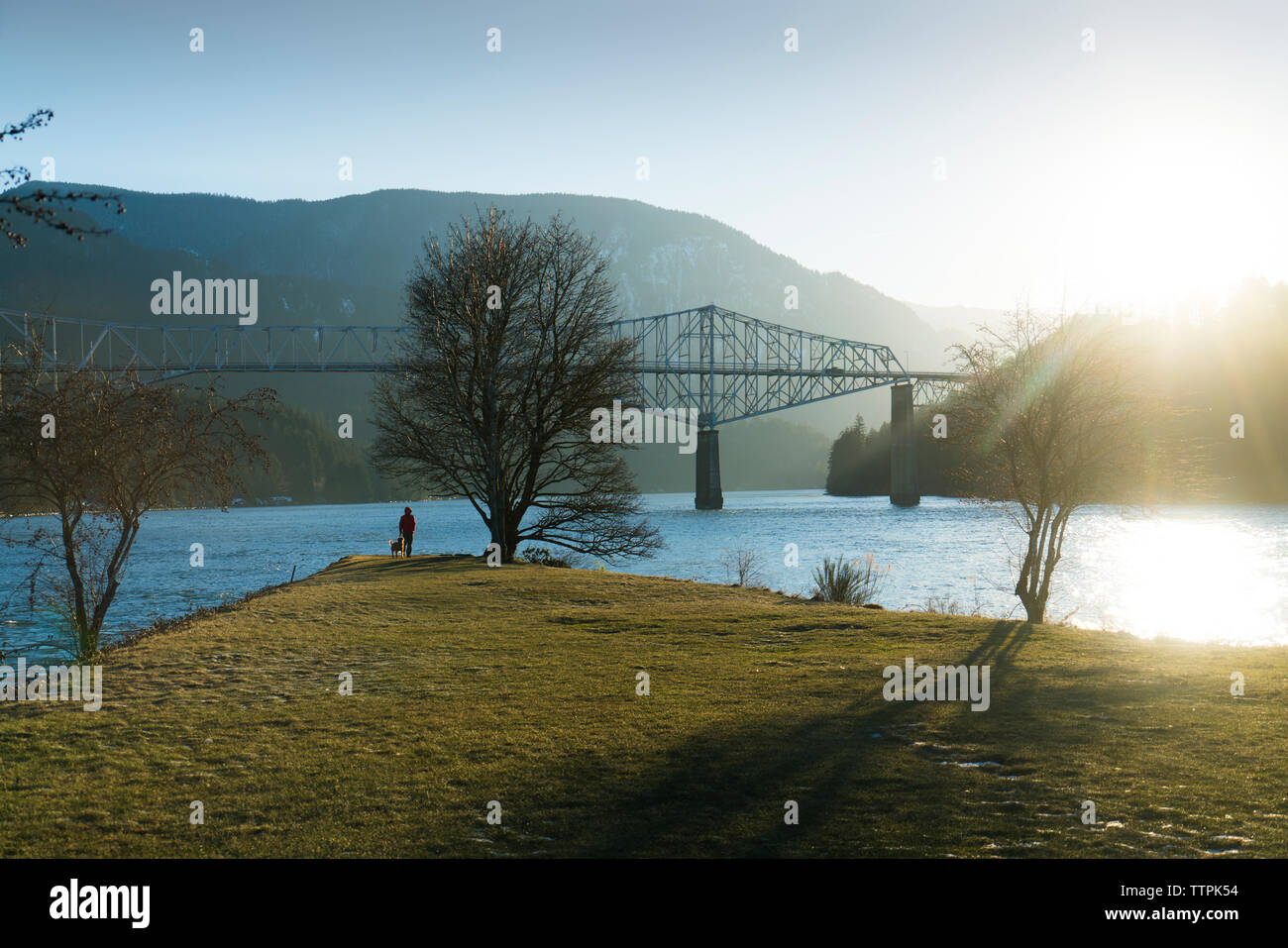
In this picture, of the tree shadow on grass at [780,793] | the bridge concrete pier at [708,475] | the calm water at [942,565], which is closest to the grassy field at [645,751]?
the tree shadow on grass at [780,793]

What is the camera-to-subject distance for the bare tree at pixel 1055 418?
17.9 meters

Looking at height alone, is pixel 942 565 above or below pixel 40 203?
below

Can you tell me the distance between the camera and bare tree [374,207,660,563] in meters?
25.2

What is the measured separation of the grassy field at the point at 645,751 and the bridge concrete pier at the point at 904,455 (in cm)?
8651

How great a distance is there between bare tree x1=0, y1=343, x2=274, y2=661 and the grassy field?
2.09m

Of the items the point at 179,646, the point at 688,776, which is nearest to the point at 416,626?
the point at 179,646

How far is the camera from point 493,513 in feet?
85.0

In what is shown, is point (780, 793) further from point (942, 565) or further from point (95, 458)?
point (942, 565)

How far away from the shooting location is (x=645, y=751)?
6.62 metres

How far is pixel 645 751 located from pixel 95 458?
976 cm

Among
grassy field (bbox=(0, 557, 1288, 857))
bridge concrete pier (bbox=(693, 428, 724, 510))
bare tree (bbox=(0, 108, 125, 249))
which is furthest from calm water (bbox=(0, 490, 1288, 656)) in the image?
bridge concrete pier (bbox=(693, 428, 724, 510))

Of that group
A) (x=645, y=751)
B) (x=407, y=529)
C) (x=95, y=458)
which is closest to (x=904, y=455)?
(x=407, y=529)
